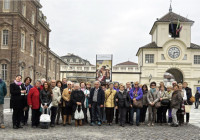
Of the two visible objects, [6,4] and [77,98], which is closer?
[77,98]

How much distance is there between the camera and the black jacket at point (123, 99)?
Answer: 1186cm

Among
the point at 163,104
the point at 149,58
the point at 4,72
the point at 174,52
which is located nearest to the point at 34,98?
the point at 163,104

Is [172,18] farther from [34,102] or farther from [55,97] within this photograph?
[34,102]

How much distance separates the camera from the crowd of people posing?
35.0ft

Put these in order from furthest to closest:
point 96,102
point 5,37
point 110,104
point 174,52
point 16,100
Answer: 1. point 174,52
2. point 5,37
3. point 110,104
4. point 96,102
5. point 16,100

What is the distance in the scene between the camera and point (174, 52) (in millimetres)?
48594

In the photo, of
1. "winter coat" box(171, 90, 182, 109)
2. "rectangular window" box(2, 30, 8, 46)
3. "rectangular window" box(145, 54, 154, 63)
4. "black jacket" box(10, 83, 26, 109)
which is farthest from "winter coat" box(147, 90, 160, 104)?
"rectangular window" box(145, 54, 154, 63)

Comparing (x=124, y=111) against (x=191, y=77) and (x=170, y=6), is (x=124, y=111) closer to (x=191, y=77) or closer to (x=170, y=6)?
(x=191, y=77)

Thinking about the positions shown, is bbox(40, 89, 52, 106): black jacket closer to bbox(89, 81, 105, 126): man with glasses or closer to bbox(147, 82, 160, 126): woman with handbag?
bbox(89, 81, 105, 126): man with glasses

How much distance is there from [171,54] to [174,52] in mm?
665

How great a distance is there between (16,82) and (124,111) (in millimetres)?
4895

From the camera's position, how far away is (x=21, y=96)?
10508mm

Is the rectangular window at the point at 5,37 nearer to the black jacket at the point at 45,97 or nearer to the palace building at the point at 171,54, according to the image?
the black jacket at the point at 45,97

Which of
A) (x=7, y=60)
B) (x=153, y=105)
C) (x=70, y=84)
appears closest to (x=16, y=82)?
(x=70, y=84)
